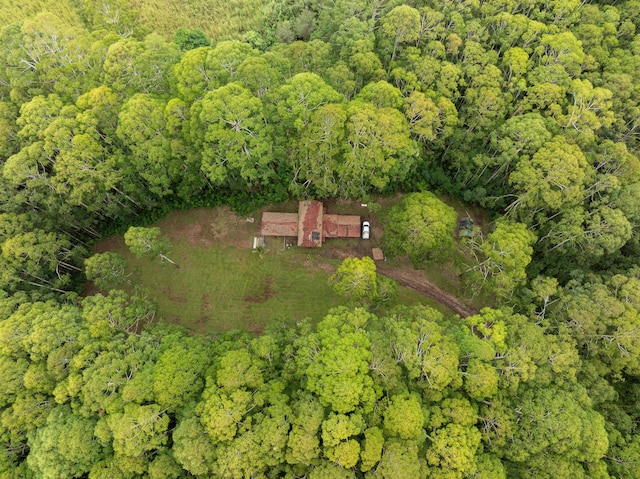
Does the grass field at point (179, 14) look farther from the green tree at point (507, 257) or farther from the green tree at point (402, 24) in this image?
the green tree at point (507, 257)

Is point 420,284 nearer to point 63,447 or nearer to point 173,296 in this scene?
point 173,296

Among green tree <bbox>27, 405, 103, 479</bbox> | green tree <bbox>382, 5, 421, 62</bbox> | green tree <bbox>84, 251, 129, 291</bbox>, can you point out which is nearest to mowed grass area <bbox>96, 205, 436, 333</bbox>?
green tree <bbox>84, 251, 129, 291</bbox>

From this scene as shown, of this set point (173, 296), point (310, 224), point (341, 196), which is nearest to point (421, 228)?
A: point (341, 196)

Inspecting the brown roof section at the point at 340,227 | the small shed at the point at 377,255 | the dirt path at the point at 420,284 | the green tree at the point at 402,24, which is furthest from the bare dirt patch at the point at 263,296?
the green tree at the point at 402,24

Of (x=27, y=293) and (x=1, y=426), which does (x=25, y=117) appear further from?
(x=1, y=426)

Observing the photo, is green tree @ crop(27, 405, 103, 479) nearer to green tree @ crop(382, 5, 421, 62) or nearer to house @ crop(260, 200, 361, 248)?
house @ crop(260, 200, 361, 248)

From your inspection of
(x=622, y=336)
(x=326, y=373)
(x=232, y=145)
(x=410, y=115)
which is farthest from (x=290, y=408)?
(x=410, y=115)

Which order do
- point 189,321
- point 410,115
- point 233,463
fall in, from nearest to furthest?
point 233,463, point 410,115, point 189,321
